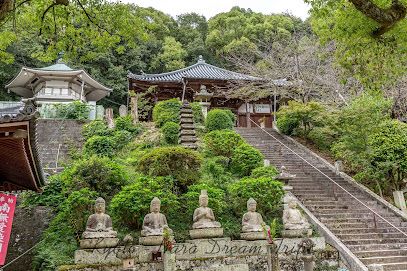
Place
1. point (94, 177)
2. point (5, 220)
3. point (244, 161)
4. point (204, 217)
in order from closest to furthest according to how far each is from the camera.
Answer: point (5, 220) < point (204, 217) < point (94, 177) < point (244, 161)

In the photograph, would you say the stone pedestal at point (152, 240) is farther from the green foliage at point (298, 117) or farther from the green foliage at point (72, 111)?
the green foliage at point (72, 111)

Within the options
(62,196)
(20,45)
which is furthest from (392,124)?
(20,45)

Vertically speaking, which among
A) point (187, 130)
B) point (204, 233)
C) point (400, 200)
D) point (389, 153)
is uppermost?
point (187, 130)

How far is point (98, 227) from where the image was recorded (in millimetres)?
8375

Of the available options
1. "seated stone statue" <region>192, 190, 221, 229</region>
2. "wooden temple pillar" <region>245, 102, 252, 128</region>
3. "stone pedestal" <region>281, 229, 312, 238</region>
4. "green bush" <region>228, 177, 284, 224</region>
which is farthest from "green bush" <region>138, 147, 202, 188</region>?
"wooden temple pillar" <region>245, 102, 252, 128</region>

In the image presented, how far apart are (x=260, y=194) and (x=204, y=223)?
208 centimetres

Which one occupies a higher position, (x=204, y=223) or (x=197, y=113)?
(x=197, y=113)

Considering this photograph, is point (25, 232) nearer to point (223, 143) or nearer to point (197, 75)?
point (223, 143)

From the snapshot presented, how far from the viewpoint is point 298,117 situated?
770 inches

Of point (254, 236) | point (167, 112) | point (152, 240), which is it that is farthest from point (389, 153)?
point (167, 112)

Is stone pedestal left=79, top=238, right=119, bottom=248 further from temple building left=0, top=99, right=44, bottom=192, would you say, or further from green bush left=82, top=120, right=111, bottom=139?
green bush left=82, top=120, right=111, bottom=139

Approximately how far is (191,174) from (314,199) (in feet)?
15.3

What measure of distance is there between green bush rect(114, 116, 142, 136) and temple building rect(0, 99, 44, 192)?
10.0 metres

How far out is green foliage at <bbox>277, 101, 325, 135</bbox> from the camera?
18281 mm
